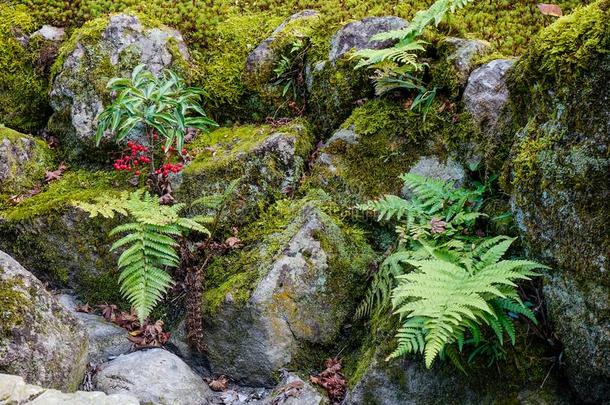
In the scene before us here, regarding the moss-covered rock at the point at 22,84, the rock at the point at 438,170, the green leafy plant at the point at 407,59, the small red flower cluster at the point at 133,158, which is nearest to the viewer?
the rock at the point at 438,170

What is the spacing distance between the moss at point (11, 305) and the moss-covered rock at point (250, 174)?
6.19 ft

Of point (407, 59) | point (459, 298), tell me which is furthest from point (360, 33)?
point (459, 298)

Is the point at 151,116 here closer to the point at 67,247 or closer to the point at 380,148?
the point at 67,247

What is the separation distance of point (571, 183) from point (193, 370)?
11.9 feet

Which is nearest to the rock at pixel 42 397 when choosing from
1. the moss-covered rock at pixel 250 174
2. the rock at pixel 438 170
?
the moss-covered rock at pixel 250 174

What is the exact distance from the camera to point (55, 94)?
6930 mm

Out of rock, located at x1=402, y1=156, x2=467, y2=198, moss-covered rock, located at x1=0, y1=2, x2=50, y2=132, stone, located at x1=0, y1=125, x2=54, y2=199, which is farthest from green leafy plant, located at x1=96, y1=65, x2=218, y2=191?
rock, located at x1=402, y1=156, x2=467, y2=198

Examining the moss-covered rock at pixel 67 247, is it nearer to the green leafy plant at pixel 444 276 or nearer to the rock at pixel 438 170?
the green leafy plant at pixel 444 276

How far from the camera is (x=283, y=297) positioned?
520 centimetres

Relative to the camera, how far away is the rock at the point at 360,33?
6348 mm

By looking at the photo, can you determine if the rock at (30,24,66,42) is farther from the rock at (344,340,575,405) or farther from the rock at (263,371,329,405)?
the rock at (344,340,575,405)

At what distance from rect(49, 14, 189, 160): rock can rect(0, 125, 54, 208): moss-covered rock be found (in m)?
0.29

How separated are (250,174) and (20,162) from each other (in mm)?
2776

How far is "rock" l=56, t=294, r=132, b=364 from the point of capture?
17.7 feet
